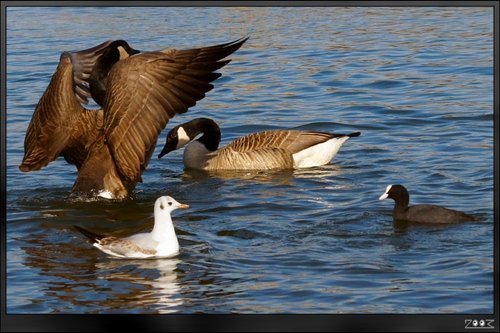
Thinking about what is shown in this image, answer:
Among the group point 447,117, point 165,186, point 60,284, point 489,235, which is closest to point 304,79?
point 447,117

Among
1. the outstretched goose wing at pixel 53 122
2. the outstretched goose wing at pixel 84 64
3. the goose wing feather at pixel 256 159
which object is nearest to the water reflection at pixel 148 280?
the outstretched goose wing at pixel 53 122

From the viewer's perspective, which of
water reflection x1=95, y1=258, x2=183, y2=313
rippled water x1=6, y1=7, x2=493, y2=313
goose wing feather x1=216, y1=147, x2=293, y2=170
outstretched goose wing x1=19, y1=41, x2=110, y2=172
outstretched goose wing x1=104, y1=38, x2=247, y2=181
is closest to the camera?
water reflection x1=95, y1=258, x2=183, y2=313

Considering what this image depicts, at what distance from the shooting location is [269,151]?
14523 mm

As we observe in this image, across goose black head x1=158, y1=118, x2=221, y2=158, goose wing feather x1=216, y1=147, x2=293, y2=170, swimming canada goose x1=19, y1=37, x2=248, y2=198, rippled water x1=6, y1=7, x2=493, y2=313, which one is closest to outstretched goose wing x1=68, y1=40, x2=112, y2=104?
swimming canada goose x1=19, y1=37, x2=248, y2=198

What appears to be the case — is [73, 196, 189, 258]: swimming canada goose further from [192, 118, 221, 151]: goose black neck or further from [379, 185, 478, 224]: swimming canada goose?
[192, 118, 221, 151]: goose black neck

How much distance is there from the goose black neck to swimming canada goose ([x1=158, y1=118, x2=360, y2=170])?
13 millimetres

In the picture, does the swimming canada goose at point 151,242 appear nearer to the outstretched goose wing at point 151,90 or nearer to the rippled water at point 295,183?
the rippled water at point 295,183

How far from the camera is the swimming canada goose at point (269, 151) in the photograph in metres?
14.4


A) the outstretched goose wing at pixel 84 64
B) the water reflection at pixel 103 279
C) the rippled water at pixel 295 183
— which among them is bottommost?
the water reflection at pixel 103 279

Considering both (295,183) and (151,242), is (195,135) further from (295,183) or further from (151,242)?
(151,242)

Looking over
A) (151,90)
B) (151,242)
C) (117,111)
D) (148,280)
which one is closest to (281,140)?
(151,90)

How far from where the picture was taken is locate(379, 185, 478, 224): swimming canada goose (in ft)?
36.6

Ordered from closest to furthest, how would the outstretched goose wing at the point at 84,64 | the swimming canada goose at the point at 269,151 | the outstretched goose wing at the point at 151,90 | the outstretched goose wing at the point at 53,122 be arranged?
the outstretched goose wing at the point at 151,90 < the outstretched goose wing at the point at 53,122 < the outstretched goose wing at the point at 84,64 < the swimming canada goose at the point at 269,151

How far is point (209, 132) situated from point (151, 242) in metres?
4.97
